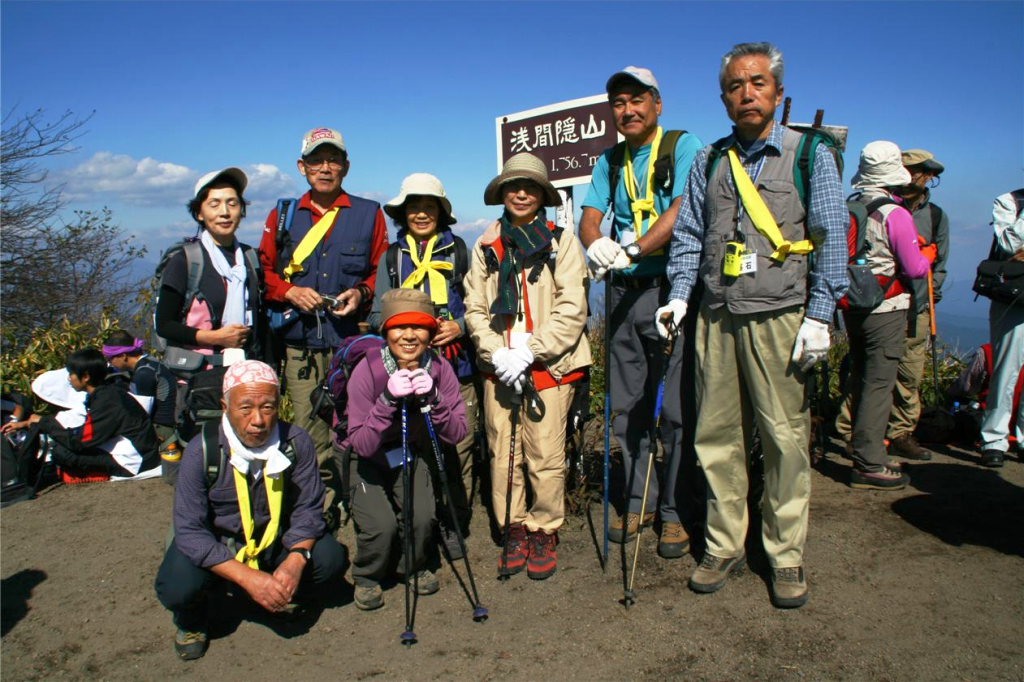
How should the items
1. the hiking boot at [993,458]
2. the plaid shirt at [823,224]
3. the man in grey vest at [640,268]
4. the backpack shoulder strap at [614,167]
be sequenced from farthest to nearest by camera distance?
the hiking boot at [993,458]
the backpack shoulder strap at [614,167]
the man in grey vest at [640,268]
the plaid shirt at [823,224]

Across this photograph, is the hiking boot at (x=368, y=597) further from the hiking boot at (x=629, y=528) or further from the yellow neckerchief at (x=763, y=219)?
the yellow neckerchief at (x=763, y=219)

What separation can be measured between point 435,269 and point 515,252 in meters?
0.60

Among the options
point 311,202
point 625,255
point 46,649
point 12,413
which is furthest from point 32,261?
point 625,255

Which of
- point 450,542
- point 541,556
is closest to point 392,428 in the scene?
point 450,542

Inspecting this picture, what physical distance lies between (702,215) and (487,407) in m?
1.61

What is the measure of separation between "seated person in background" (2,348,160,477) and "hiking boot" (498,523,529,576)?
363 centimetres

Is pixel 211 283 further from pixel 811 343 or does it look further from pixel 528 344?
pixel 811 343

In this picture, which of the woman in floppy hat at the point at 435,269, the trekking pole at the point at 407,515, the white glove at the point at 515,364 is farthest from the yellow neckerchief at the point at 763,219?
the trekking pole at the point at 407,515

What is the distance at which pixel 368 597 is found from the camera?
3723 millimetres

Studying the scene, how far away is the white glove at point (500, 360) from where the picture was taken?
3.79m

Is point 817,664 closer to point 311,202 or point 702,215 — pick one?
point 702,215

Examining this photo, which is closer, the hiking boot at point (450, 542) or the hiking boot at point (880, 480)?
the hiking boot at point (450, 542)

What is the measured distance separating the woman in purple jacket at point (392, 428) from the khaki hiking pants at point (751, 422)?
1335mm

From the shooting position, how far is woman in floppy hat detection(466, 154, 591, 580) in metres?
3.91
